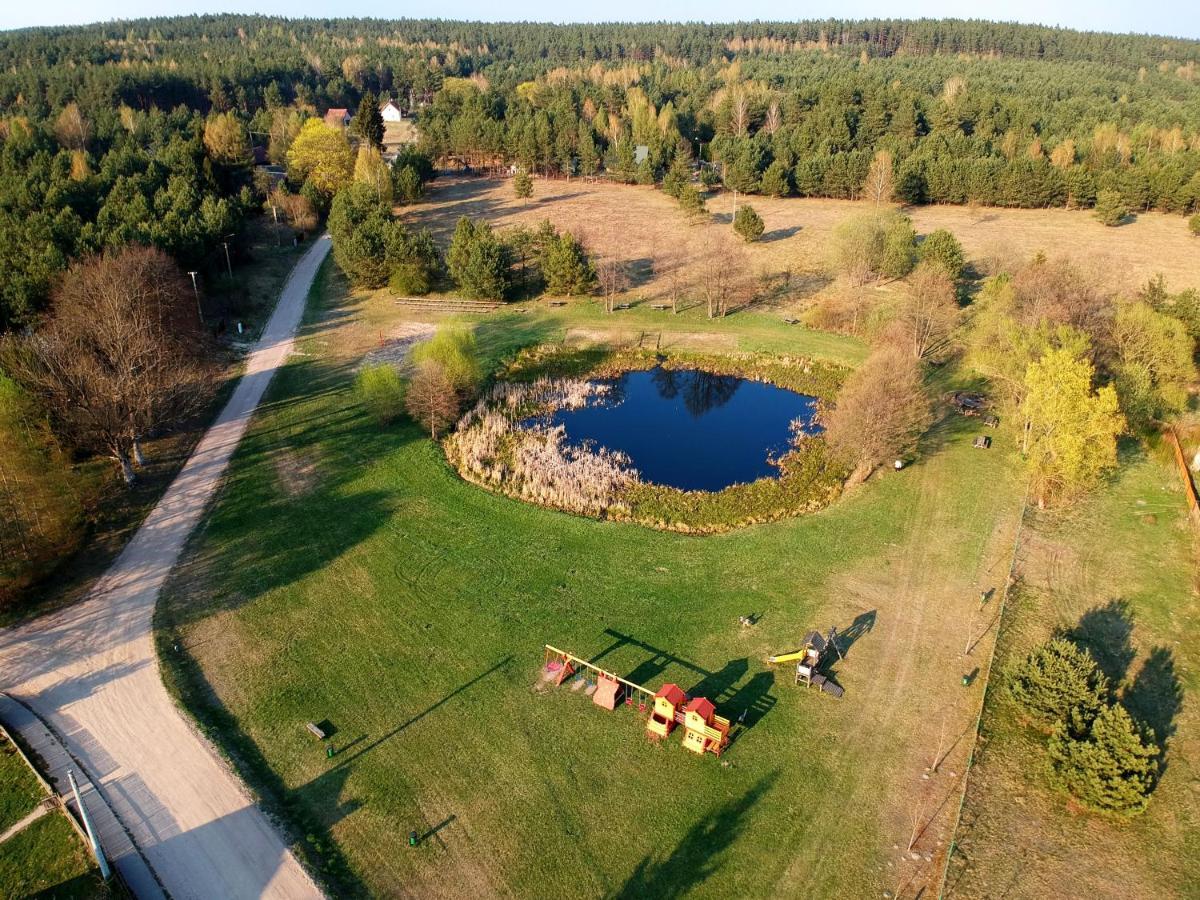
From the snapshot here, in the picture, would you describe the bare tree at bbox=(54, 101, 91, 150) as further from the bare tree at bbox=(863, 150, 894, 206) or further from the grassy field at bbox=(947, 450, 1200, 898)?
the grassy field at bbox=(947, 450, 1200, 898)

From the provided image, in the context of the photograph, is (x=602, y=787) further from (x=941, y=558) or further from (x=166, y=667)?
(x=941, y=558)

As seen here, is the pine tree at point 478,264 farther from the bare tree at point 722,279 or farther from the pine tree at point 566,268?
the bare tree at point 722,279

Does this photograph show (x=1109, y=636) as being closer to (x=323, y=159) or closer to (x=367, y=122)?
(x=323, y=159)

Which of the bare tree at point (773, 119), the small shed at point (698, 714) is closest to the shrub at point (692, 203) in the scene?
the bare tree at point (773, 119)

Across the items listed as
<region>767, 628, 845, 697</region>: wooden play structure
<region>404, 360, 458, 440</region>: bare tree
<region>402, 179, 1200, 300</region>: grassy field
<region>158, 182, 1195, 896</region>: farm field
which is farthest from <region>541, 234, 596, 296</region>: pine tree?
<region>767, 628, 845, 697</region>: wooden play structure

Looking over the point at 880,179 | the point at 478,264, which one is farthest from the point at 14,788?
the point at 880,179

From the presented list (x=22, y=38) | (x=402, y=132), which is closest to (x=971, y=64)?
(x=402, y=132)
